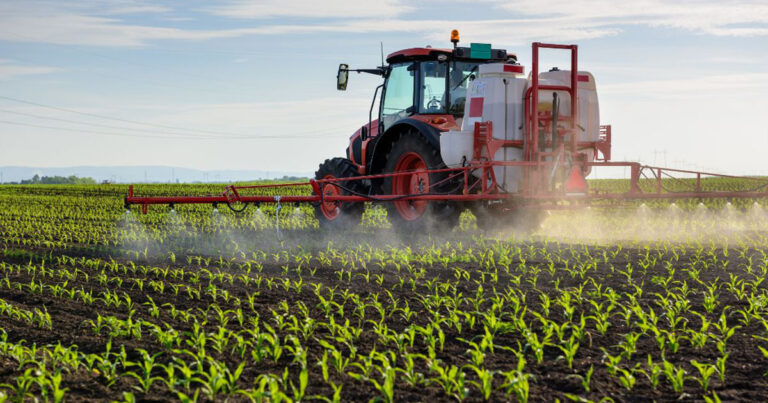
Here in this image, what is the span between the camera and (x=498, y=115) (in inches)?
374

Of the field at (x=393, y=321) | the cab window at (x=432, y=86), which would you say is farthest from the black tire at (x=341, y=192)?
the cab window at (x=432, y=86)

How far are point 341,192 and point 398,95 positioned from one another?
1.99 meters

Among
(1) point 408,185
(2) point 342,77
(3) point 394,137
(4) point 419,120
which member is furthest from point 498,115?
(2) point 342,77

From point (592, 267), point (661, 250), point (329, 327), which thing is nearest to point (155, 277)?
point (329, 327)

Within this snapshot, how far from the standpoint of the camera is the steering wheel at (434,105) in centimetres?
1055

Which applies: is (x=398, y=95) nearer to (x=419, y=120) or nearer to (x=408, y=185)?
(x=419, y=120)

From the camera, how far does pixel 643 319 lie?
5184mm

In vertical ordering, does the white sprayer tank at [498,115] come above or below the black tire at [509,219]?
above

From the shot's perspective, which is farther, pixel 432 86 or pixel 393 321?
pixel 432 86

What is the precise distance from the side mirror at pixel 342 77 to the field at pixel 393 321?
2.32m

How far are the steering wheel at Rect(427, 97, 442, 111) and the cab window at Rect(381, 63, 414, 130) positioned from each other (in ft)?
0.94

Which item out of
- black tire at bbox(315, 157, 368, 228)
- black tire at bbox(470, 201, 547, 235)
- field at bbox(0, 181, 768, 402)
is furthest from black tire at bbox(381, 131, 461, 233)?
black tire at bbox(315, 157, 368, 228)

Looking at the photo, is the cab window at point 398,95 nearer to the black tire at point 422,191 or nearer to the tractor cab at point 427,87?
the tractor cab at point 427,87

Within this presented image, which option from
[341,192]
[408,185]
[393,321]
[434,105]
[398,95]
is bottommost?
[393,321]
